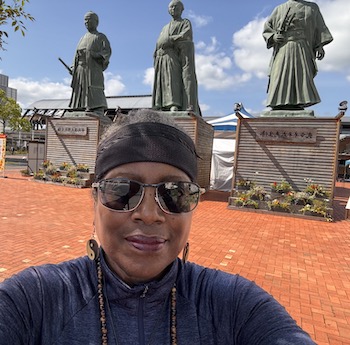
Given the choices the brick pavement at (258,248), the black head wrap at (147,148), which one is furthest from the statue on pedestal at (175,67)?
the black head wrap at (147,148)

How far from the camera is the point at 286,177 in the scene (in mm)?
9328

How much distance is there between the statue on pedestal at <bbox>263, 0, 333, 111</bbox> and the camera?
8844mm

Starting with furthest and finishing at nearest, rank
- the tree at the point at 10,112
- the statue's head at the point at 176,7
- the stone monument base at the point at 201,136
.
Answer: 1. the tree at the point at 10,112
2. the stone monument base at the point at 201,136
3. the statue's head at the point at 176,7

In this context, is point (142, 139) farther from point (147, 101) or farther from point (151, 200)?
point (147, 101)

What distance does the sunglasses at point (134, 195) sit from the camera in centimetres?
106

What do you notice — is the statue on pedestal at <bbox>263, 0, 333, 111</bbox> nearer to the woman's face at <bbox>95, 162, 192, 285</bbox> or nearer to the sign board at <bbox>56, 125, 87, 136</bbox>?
the sign board at <bbox>56, 125, 87, 136</bbox>

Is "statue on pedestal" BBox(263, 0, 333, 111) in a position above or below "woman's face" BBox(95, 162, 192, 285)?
above

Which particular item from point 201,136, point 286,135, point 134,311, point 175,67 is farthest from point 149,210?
point 175,67

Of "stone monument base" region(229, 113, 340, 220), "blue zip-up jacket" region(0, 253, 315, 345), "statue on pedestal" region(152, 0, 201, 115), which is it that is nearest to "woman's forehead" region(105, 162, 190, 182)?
"blue zip-up jacket" region(0, 253, 315, 345)

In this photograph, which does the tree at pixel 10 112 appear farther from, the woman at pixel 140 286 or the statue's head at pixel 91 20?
the woman at pixel 140 286

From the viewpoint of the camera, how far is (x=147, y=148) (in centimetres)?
108

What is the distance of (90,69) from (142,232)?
45.7ft

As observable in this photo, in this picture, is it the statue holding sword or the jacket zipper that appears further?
the statue holding sword

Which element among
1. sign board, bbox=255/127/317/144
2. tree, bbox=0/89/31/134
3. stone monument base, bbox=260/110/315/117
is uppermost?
tree, bbox=0/89/31/134
